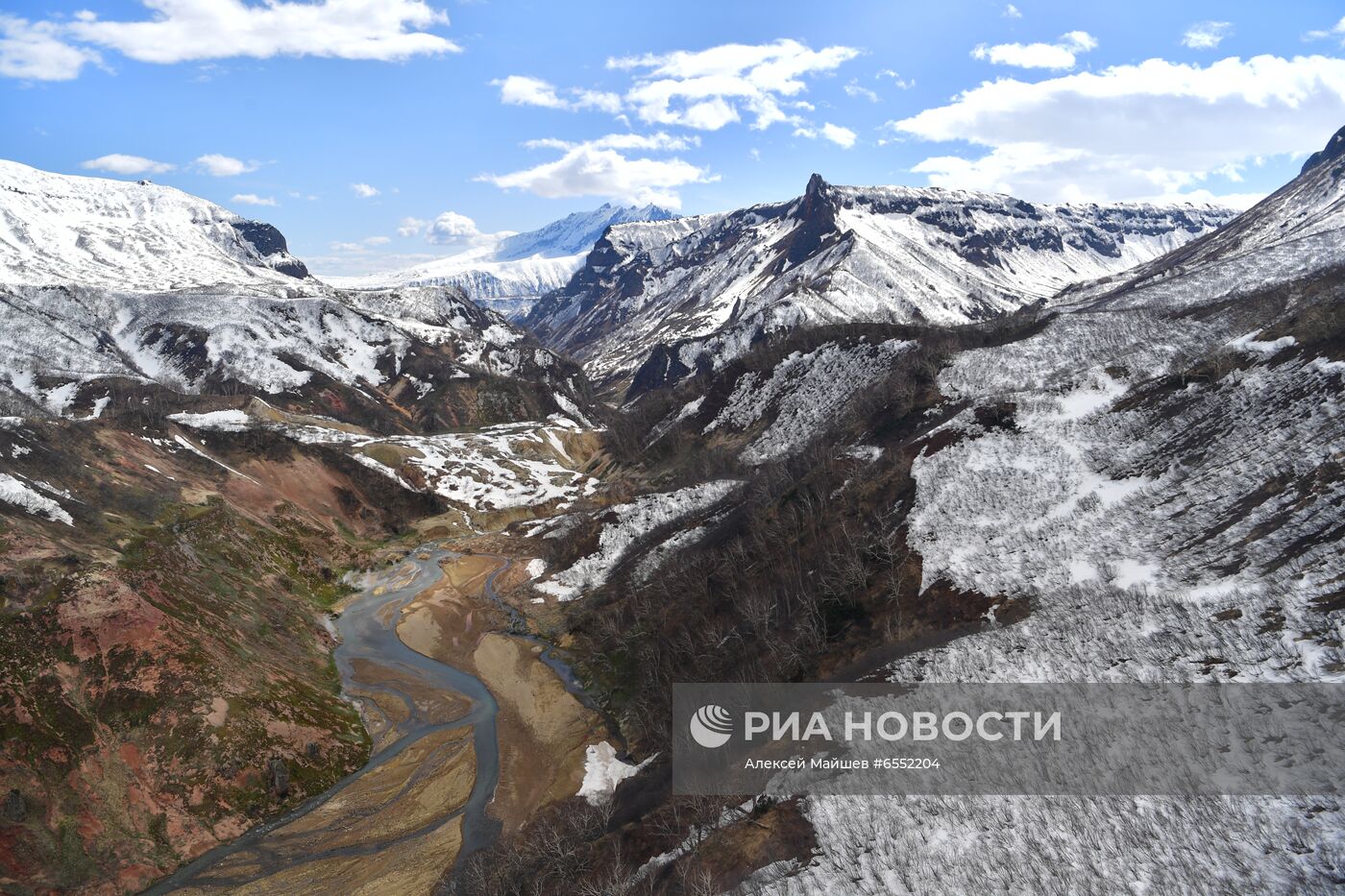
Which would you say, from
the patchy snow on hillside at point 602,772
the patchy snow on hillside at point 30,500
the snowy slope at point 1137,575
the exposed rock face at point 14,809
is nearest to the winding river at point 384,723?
the patchy snow on hillside at point 602,772

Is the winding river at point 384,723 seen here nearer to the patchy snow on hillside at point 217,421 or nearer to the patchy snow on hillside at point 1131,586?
the patchy snow on hillside at point 1131,586

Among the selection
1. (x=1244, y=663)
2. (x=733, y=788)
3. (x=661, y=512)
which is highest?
(x=661, y=512)

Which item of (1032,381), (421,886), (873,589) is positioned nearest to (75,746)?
(421,886)

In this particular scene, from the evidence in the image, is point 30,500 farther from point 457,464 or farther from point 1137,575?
point 1137,575

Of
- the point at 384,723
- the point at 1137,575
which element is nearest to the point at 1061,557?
the point at 1137,575

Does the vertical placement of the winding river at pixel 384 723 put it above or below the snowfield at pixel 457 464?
below

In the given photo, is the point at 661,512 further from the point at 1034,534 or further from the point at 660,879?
the point at 660,879
